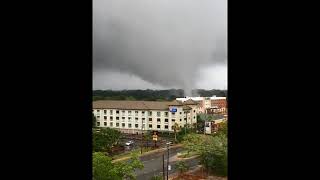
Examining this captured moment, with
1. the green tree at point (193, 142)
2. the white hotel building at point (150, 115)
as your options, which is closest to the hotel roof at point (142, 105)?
the white hotel building at point (150, 115)

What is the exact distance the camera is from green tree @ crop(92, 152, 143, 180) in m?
3.03

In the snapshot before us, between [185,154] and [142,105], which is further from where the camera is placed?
[185,154]

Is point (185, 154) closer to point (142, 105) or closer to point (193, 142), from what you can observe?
point (193, 142)

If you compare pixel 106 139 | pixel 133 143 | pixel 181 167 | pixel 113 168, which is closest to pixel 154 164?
pixel 181 167

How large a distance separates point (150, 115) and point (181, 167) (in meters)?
0.64

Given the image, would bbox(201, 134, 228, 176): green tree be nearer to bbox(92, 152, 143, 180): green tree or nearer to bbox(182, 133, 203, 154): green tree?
bbox(182, 133, 203, 154): green tree

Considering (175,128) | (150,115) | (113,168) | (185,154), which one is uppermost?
(150,115)

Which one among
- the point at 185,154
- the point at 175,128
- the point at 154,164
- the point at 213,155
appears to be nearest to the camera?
the point at 213,155

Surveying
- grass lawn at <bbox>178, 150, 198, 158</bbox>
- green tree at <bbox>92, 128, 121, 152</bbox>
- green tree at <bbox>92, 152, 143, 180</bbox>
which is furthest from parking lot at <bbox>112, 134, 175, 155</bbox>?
grass lawn at <bbox>178, 150, 198, 158</bbox>

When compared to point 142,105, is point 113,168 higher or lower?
lower

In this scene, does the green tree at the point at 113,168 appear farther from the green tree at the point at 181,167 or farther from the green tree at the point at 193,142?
the green tree at the point at 193,142

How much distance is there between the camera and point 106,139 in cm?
258
